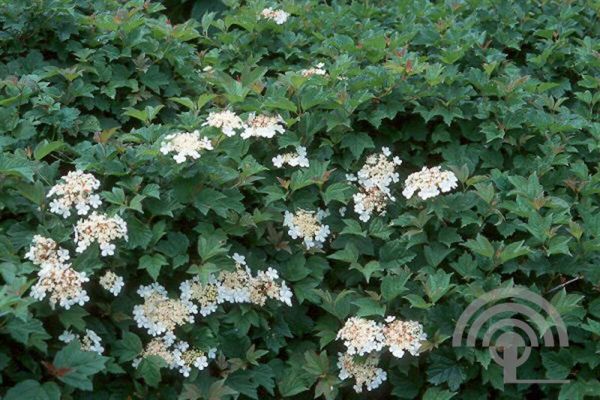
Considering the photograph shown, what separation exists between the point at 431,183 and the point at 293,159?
0.49 meters

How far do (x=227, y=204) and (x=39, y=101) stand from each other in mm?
820

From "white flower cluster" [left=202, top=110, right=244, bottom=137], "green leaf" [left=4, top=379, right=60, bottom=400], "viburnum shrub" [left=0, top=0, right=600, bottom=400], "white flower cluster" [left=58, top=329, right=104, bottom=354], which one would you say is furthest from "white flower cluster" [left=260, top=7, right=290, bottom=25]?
"green leaf" [left=4, top=379, right=60, bottom=400]

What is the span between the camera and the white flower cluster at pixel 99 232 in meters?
2.50

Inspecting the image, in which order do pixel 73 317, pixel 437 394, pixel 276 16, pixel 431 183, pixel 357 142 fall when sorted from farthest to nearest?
1. pixel 276 16
2. pixel 357 142
3. pixel 431 183
4. pixel 437 394
5. pixel 73 317

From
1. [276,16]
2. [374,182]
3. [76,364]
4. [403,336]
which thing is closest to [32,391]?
[76,364]

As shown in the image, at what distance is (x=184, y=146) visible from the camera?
105 inches

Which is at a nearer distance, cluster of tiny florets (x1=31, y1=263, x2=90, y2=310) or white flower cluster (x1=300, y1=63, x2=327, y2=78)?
cluster of tiny florets (x1=31, y1=263, x2=90, y2=310)

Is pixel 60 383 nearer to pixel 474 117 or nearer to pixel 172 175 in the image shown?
pixel 172 175

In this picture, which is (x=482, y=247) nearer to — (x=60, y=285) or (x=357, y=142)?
(x=357, y=142)

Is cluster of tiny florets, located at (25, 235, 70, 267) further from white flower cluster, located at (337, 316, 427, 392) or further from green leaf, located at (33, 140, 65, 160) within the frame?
→ white flower cluster, located at (337, 316, 427, 392)

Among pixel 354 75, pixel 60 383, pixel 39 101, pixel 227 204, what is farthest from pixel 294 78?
pixel 60 383

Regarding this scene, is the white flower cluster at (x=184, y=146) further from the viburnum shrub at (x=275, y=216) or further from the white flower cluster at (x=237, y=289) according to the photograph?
the white flower cluster at (x=237, y=289)

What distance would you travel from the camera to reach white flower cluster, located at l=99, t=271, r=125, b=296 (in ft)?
8.31

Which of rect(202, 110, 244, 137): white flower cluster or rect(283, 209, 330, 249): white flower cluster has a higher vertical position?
rect(202, 110, 244, 137): white flower cluster
